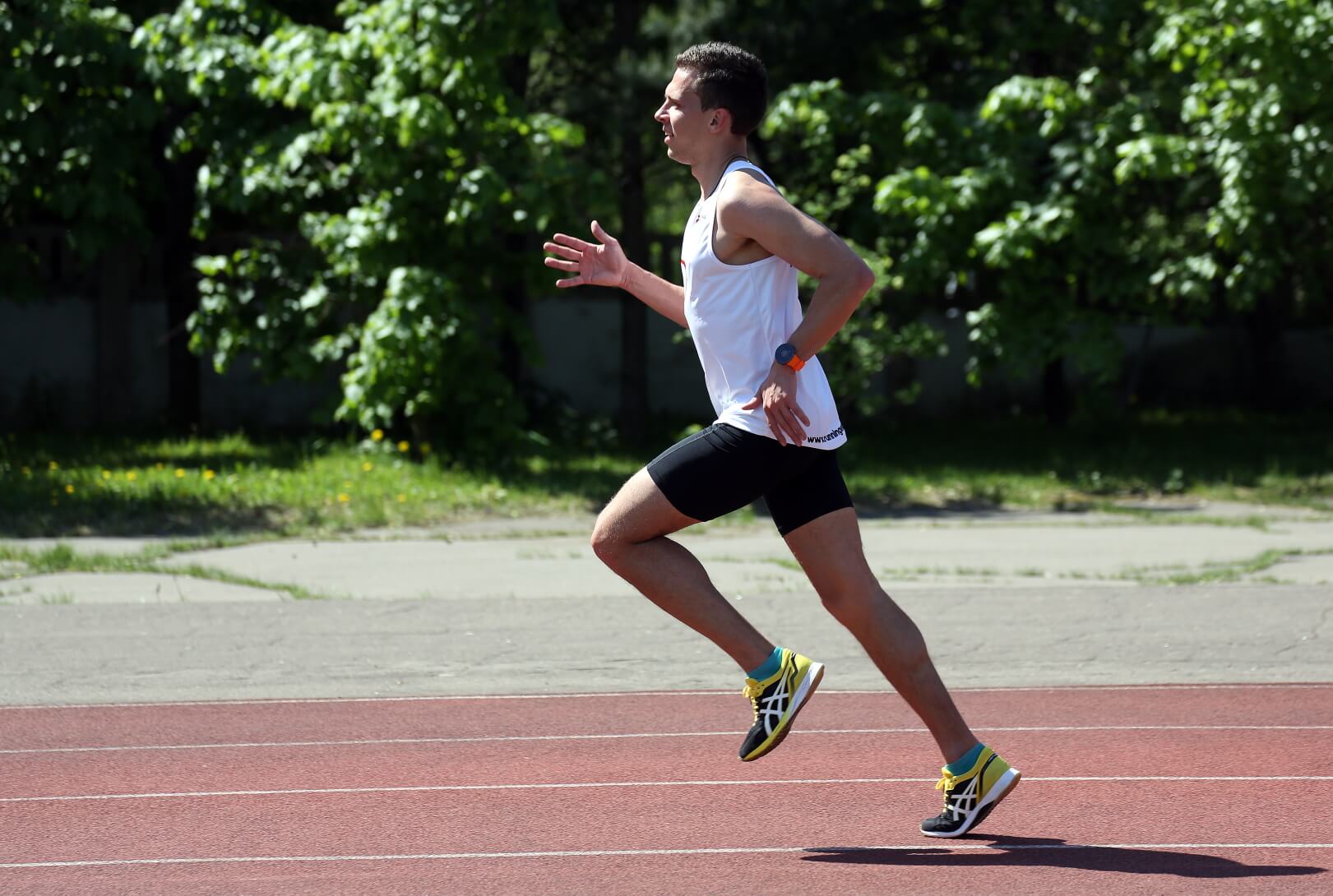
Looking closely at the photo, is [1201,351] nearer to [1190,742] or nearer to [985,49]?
[985,49]

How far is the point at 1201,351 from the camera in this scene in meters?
26.6

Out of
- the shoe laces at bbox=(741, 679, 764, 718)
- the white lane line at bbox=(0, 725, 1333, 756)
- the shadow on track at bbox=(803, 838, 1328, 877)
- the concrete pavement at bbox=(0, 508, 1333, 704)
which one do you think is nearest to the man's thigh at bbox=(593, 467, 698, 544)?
the shoe laces at bbox=(741, 679, 764, 718)

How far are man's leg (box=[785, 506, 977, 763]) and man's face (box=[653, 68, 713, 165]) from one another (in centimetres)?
105

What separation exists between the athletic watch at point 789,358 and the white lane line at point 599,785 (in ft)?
5.13

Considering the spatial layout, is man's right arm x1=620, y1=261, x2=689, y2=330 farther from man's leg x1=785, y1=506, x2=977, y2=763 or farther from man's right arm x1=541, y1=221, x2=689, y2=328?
man's leg x1=785, y1=506, x2=977, y2=763

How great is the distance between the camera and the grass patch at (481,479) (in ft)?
39.5

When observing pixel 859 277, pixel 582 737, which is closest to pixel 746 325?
pixel 859 277

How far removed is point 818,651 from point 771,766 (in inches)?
85.3

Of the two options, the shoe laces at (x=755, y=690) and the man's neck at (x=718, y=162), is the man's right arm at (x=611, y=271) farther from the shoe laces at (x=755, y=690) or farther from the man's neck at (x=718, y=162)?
the shoe laces at (x=755, y=690)

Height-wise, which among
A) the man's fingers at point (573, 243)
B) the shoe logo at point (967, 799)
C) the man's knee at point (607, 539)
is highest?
the man's fingers at point (573, 243)

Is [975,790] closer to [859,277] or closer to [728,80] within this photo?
[859,277]

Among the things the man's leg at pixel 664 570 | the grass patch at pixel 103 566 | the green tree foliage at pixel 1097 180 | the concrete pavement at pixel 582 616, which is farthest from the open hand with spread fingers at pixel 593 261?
the green tree foliage at pixel 1097 180

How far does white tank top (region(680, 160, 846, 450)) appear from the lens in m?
4.30

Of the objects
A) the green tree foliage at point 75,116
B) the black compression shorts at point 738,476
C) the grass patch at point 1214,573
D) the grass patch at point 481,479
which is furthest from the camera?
the green tree foliage at point 75,116
